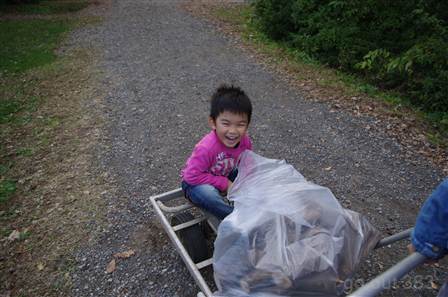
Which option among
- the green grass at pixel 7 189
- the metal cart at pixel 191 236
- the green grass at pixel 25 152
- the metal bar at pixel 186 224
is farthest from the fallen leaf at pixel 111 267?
the green grass at pixel 25 152

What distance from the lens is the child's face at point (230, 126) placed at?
8.47 feet

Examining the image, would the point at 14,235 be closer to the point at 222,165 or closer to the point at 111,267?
the point at 111,267

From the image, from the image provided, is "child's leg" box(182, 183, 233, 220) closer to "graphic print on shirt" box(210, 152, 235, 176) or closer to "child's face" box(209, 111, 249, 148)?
"graphic print on shirt" box(210, 152, 235, 176)

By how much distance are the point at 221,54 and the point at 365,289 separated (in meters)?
7.31

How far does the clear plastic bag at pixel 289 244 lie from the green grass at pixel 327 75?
10.2 ft

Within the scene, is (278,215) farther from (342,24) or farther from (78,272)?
(342,24)

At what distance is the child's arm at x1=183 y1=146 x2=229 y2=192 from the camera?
267cm

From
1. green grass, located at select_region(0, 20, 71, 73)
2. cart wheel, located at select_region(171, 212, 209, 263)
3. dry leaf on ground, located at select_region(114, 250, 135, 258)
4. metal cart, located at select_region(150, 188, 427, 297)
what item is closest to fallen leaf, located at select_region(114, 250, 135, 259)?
dry leaf on ground, located at select_region(114, 250, 135, 258)

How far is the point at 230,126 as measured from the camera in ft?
8.54

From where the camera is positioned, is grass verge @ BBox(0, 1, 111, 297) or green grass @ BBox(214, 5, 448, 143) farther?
green grass @ BBox(214, 5, 448, 143)

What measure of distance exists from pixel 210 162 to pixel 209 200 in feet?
1.04

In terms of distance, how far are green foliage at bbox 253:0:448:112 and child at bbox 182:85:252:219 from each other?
3.28 metres

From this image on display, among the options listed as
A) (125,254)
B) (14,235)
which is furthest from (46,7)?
(125,254)

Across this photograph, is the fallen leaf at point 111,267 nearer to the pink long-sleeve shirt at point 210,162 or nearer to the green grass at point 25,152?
the pink long-sleeve shirt at point 210,162
